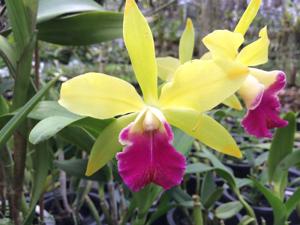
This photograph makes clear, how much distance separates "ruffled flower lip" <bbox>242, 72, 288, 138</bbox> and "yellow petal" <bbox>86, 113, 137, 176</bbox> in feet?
0.73

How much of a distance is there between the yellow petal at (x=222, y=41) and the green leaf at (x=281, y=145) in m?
Answer: 0.60

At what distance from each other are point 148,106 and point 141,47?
0.34 ft

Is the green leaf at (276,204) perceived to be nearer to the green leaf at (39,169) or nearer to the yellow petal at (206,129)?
the yellow petal at (206,129)

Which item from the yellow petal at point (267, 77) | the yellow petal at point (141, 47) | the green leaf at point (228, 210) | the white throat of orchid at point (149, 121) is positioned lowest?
the green leaf at point (228, 210)

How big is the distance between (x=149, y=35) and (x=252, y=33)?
104 inches

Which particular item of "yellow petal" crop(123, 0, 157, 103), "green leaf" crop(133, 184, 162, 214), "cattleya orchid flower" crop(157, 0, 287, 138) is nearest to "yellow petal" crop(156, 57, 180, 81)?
"cattleya orchid flower" crop(157, 0, 287, 138)

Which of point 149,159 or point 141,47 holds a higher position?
point 141,47

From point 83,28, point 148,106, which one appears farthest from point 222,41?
point 83,28

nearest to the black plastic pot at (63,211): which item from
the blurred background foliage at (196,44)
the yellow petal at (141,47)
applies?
the yellow petal at (141,47)

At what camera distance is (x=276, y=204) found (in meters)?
0.87

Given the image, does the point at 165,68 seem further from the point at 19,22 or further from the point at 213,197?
the point at 213,197

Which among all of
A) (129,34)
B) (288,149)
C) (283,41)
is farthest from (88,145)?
(283,41)

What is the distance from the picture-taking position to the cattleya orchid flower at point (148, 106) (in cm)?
53

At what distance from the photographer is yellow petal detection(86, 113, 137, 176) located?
2.02ft
